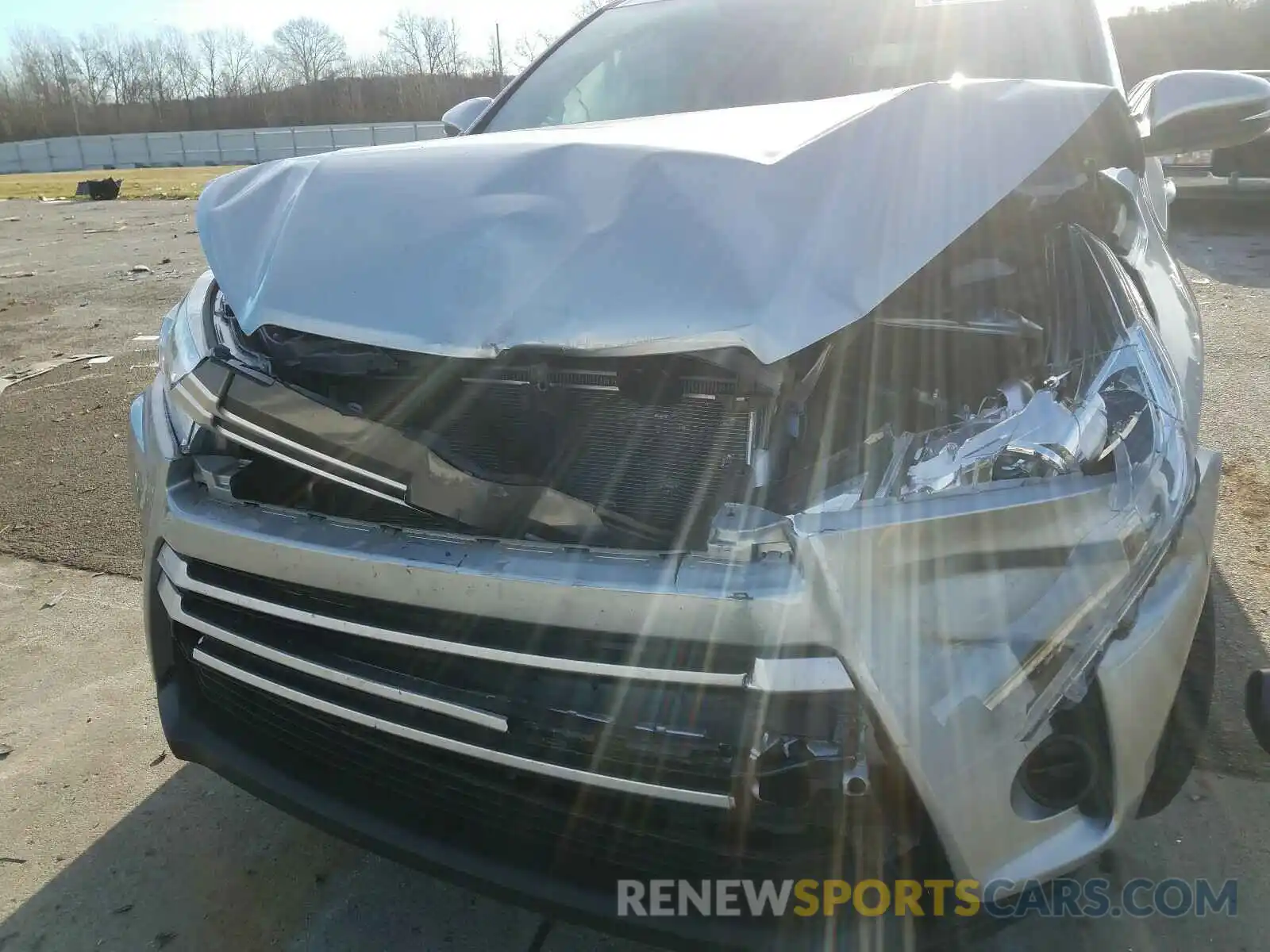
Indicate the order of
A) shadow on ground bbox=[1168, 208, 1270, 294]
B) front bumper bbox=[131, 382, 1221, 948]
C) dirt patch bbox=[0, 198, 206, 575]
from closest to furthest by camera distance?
1. front bumper bbox=[131, 382, 1221, 948]
2. dirt patch bbox=[0, 198, 206, 575]
3. shadow on ground bbox=[1168, 208, 1270, 294]

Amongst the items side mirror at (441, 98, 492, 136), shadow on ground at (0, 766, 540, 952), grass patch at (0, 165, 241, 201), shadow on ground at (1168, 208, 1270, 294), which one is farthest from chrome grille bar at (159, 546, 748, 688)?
grass patch at (0, 165, 241, 201)

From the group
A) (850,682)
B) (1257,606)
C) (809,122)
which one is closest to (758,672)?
(850,682)

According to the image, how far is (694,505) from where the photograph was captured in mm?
1539

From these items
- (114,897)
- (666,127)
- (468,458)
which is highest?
(666,127)

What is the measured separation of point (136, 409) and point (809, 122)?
1.53m

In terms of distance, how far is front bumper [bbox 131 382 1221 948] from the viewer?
4.17 feet

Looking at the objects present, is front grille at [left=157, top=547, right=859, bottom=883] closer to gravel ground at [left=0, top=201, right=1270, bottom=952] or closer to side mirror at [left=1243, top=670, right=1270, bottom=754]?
gravel ground at [left=0, top=201, right=1270, bottom=952]

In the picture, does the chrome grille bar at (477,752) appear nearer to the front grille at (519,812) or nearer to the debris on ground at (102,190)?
the front grille at (519,812)

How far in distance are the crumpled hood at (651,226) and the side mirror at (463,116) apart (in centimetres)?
152

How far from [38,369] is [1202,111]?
6.30 meters

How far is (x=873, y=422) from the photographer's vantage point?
1.59 metres

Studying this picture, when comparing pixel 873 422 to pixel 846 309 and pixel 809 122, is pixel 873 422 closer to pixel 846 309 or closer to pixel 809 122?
pixel 846 309

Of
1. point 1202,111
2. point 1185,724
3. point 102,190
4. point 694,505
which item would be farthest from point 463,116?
point 102,190

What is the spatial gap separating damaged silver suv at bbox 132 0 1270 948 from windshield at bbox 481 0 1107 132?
0.71m
